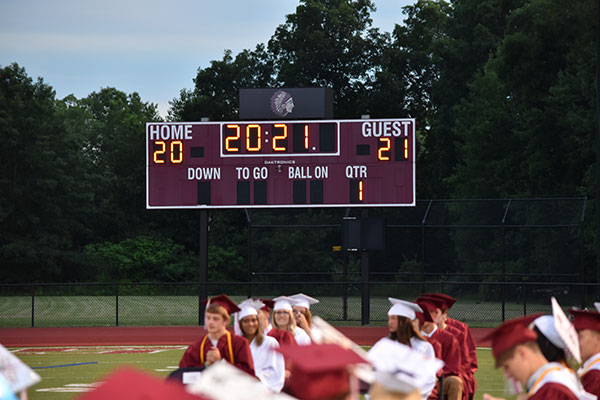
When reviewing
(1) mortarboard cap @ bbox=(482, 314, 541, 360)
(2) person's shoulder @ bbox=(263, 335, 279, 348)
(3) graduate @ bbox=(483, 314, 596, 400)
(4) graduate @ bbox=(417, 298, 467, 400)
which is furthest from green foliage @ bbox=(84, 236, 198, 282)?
(1) mortarboard cap @ bbox=(482, 314, 541, 360)

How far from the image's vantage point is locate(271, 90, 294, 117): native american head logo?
27297 millimetres

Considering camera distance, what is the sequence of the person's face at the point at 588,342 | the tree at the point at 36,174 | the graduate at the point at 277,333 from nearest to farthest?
1. the person's face at the point at 588,342
2. the graduate at the point at 277,333
3. the tree at the point at 36,174

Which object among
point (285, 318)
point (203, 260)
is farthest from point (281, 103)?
Result: point (285, 318)

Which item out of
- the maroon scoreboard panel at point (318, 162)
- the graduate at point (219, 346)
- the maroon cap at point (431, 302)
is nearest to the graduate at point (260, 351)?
the graduate at point (219, 346)

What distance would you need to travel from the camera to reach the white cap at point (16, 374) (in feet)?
13.1

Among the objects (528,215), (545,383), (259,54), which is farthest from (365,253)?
(259,54)

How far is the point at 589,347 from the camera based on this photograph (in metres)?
6.76

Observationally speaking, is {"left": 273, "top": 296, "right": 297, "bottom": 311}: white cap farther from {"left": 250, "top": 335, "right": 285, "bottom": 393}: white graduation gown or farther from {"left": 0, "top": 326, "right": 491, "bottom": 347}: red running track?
{"left": 0, "top": 326, "right": 491, "bottom": 347}: red running track

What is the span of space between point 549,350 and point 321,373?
2835mm

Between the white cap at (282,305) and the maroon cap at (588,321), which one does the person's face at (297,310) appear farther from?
the maroon cap at (588,321)

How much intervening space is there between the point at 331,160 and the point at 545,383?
2084 centimetres

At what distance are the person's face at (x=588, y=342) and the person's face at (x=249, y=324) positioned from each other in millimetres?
3558

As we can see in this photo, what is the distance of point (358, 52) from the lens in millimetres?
59062

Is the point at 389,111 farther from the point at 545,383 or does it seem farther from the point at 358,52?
the point at 545,383
